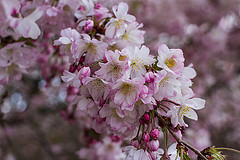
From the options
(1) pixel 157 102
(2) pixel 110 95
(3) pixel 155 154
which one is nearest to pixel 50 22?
(2) pixel 110 95

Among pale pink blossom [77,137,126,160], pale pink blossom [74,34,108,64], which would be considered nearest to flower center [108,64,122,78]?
pale pink blossom [74,34,108,64]

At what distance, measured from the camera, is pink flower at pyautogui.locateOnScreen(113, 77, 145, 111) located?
0.87 meters

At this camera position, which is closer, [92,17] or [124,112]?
[124,112]

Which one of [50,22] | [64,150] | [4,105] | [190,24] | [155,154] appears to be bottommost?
[64,150]

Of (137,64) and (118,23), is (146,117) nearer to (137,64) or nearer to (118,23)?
(137,64)

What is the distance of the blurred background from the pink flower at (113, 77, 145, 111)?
2.03m

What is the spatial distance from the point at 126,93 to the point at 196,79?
3490mm

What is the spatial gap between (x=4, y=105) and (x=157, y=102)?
142 cm

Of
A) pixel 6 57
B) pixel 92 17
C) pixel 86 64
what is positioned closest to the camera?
pixel 86 64

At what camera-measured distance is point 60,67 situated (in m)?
1.79

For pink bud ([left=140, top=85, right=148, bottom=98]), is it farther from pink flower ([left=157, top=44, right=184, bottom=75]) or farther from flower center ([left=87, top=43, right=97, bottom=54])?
flower center ([left=87, top=43, right=97, bottom=54])

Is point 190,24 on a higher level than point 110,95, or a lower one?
higher

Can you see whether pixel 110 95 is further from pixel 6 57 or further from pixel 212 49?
pixel 212 49

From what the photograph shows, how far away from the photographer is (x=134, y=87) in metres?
0.88
